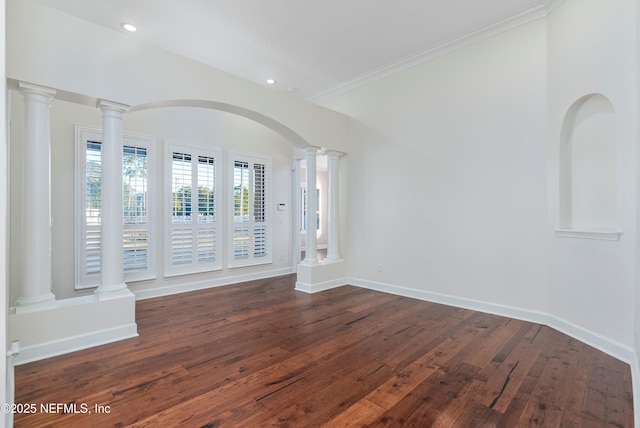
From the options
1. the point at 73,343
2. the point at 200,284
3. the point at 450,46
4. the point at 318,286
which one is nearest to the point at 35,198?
the point at 73,343

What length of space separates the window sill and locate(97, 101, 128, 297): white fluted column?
4.40m

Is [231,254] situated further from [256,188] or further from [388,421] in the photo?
[388,421]

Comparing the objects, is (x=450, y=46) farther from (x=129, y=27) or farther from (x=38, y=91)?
(x=38, y=91)

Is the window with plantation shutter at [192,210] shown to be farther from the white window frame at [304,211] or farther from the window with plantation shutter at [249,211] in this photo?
the white window frame at [304,211]

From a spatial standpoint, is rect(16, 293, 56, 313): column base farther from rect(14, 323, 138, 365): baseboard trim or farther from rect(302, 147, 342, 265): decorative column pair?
rect(302, 147, 342, 265): decorative column pair

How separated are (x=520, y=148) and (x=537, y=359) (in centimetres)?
219

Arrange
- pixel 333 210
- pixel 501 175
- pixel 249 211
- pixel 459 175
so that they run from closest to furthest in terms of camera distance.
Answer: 1. pixel 501 175
2. pixel 459 175
3. pixel 333 210
4. pixel 249 211

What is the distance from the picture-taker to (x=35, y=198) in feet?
8.61

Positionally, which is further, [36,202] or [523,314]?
[523,314]

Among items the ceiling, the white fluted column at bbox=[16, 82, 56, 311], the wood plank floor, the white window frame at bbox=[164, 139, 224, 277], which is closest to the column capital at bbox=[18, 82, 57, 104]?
the white fluted column at bbox=[16, 82, 56, 311]

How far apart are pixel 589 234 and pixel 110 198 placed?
450 cm

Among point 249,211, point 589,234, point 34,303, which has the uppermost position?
point 249,211

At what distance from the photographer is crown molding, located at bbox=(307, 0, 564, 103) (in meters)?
3.41

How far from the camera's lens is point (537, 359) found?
102 inches
